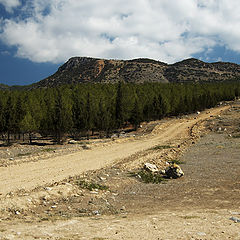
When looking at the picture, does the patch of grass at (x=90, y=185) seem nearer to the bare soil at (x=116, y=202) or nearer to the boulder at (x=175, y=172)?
the bare soil at (x=116, y=202)

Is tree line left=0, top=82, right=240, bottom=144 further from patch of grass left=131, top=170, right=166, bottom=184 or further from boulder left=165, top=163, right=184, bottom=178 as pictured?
boulder left=165, top=163, right=184, bottom=178

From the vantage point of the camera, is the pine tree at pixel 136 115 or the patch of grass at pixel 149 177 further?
the pine tree at pixel 136 115

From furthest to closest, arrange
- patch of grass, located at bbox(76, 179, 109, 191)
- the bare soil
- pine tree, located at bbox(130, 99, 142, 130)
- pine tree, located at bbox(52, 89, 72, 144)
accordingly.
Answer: pine tree, located at bbox(130, 99, 142, 130) < pine tree, located at bbox(52, 89, 72, 144) < patch of grass, located at bbox(76, 179, 109, 191) < the bare soil

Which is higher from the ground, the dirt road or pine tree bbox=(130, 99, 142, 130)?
pine tree bbox=(130, 99, 142, 130)

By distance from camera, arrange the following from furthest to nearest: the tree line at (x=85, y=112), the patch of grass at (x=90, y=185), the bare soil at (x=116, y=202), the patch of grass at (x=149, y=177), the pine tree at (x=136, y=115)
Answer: the pine tree at (x=136, y=115), the tree line at (x=85, y=112), the patch of grass at (x=149, y=177), the patch of grass at (x=90, y=185), the bare soil at (x=116, y=202)

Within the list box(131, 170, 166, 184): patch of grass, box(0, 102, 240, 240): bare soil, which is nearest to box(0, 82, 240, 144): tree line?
box(0, 102, 240, 240): bare soil

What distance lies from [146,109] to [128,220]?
65.5m

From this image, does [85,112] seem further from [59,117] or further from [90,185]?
[90,185]

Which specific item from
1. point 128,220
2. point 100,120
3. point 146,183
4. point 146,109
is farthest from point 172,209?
point 146,109

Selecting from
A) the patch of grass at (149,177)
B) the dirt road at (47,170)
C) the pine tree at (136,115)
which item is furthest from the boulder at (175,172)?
the pine tree at (136,115)

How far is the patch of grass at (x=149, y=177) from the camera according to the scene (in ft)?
47.7

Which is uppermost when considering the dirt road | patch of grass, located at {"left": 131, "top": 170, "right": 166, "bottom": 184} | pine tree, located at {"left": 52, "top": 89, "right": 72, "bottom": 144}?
pine tree, located at {"left": 52, "top": 89, "right": 72, "bottom": 144}

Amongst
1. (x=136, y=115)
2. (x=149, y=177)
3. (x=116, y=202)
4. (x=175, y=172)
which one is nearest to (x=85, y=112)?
(x=136, y=115)

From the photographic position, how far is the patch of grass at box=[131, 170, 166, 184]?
14525mm
